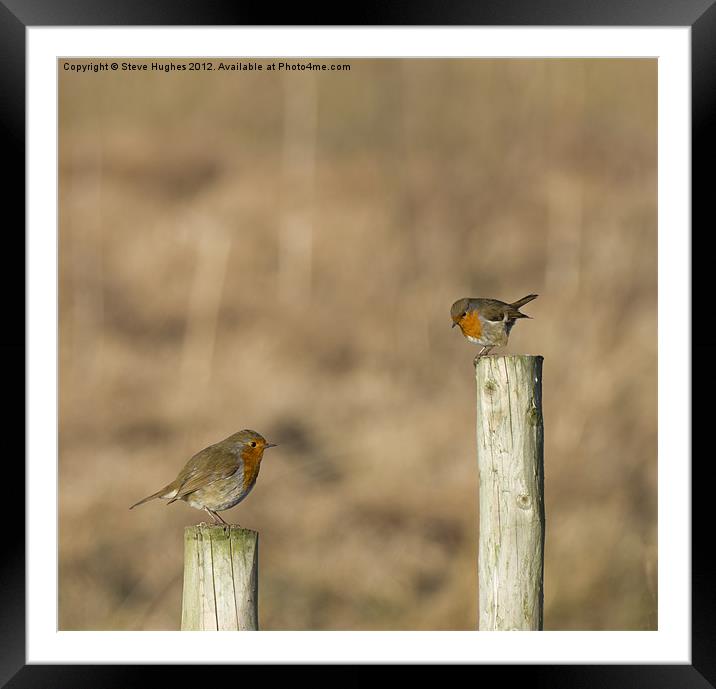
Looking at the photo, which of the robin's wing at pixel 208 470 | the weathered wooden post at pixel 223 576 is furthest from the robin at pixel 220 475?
the weathered wooden post at pixel 223 576

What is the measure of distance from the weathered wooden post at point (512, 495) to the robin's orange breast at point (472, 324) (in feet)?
4.74

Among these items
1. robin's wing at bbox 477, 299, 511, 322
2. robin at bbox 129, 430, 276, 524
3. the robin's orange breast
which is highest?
robin's wing at bbox 477, 299, 511, 322

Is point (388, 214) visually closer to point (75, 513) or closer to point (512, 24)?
point (75, 513)

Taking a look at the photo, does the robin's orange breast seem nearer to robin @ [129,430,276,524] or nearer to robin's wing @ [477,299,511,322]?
robin's wing @ [477,299,511,322]

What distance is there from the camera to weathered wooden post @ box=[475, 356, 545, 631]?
5137 millimetres

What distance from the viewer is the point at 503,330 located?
658 cm

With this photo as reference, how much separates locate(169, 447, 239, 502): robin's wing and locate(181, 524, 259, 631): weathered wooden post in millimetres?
627

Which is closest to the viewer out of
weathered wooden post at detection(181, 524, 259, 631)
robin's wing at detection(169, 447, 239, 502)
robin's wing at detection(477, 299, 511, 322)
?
weathered wooden post at detection(181, 524, 259, 631)

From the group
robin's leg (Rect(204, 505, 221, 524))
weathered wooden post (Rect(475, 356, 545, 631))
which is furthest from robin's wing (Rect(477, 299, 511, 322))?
robin's leg (Rect(204, 505, 221, 524))

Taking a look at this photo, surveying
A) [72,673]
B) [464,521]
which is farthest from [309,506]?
[72,673]

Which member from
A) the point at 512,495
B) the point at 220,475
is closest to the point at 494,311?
the point at 512,495

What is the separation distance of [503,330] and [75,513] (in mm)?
5212

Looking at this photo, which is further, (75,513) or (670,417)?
(75,513)

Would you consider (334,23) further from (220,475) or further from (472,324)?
(220,475)
